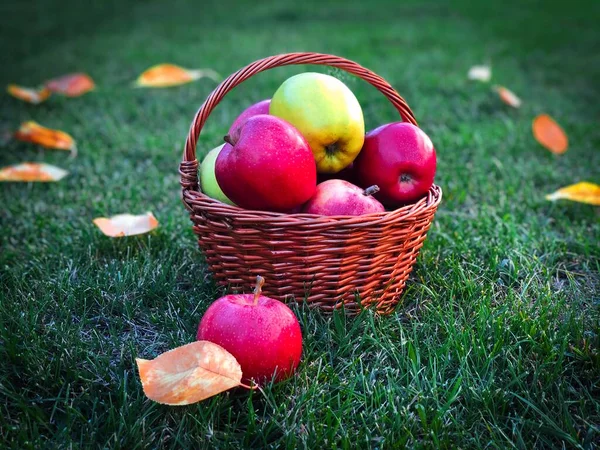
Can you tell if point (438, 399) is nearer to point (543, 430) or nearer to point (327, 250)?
point (543, 430)

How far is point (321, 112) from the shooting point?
1.63 metres

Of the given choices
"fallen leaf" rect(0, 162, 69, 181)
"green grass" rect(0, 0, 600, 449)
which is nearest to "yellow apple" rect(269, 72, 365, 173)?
"green grass" rect(0, 0, 600, 449)

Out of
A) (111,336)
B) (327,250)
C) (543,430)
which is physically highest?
(327,250)

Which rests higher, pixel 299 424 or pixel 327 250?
pixel 327 250

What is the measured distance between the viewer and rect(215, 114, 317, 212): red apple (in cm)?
146

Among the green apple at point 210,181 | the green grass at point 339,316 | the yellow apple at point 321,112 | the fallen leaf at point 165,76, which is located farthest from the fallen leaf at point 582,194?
the fallen leaf at point 165,76

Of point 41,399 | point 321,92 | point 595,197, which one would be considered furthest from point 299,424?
point 595,197

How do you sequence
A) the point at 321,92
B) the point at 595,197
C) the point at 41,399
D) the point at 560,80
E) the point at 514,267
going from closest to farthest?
the point at 41,399 < the point at 321,92 < the point at 514,267 < the point at 595,197 < the point at 560,80

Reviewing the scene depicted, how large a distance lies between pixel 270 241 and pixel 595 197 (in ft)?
4.83

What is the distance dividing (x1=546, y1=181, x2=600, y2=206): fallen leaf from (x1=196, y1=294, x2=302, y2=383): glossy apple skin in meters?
1.42

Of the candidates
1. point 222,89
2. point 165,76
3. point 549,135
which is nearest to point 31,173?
point 165,76

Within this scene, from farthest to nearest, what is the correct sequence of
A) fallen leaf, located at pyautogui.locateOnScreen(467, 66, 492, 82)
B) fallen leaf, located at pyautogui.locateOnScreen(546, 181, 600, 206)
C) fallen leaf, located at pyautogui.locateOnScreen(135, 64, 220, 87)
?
1. fallen leaf, located at pyautogui.locateOnScreen(467, 66, 492, 82)
2. fallen leaf, located at pyautogui.locateOnScreen(135, 64, 220, 87)
3. fallen leaf, located at pyautogui.locateOnScreen(546, 181, 600, 206)

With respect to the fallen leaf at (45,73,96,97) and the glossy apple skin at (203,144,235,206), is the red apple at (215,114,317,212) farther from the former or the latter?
the fallen leaf at (45,73,96,97)

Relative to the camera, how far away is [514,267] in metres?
1.81
